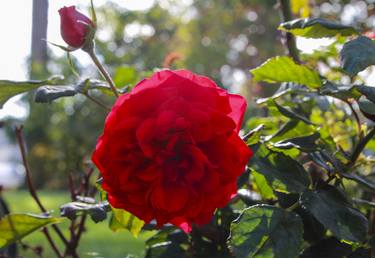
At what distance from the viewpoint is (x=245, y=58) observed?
892 cm

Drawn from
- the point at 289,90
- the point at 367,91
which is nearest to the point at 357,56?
the point at 367,91

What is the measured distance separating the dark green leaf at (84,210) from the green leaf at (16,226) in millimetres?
22

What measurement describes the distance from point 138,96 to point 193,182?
0.26 feet

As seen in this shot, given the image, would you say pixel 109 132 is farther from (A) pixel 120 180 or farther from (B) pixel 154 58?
(B) pixel 154 58

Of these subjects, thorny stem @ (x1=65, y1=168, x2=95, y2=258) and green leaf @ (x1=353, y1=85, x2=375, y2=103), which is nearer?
green leaf @ (x1=353, y1=85, x2=375, y2=103)

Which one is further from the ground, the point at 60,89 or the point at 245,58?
the point at 60,89

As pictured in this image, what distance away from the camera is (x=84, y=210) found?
20.1 inches

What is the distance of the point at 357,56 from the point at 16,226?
34cm

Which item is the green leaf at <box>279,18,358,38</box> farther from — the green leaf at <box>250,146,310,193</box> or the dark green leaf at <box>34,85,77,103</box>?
the dark green leaf at <box>34,85,77,103</box>

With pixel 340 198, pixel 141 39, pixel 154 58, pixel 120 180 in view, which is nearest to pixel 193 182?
pixel 120 180

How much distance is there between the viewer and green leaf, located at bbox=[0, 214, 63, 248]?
0.49 metres

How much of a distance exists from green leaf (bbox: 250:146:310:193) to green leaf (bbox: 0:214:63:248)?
8.2 inches

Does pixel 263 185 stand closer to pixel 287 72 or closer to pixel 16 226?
pixel 287 72

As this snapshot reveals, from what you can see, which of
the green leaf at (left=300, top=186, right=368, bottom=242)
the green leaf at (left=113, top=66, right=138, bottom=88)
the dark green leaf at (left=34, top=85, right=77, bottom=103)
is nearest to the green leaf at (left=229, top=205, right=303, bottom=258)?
the green leaf at (left=300, top=186, right=368, bottom=242)
